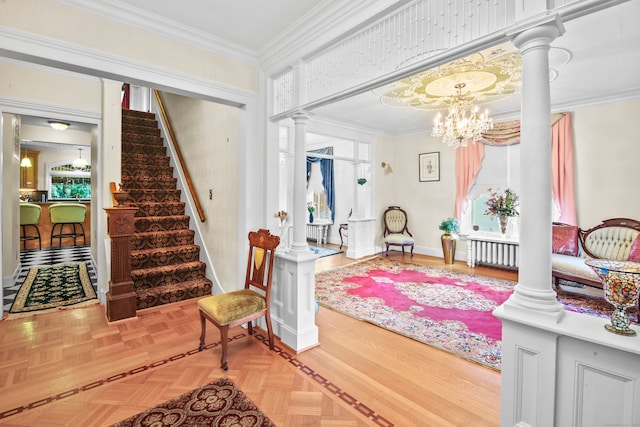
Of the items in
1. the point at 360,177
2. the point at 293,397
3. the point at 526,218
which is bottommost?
the point at 293,397

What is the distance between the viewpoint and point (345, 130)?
6477 millimetres

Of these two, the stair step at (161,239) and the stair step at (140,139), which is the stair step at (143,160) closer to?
the stair step at (140,139)

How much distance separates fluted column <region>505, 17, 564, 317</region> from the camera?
140 centimetres

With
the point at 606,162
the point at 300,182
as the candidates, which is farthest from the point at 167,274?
the point at 606,162

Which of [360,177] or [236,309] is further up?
[360,177]

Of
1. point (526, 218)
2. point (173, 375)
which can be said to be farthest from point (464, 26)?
point (173, 375)

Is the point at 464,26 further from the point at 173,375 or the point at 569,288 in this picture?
the point at 569,288

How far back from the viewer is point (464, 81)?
3881 mm

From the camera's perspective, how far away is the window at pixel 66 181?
369 inches

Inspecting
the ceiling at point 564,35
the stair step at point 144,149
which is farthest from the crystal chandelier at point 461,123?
the stair step at point 144,149

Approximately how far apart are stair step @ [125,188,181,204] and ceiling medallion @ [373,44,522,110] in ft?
11.9

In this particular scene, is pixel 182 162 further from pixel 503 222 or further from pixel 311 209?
pixel 503 222

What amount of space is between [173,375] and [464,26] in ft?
9.99

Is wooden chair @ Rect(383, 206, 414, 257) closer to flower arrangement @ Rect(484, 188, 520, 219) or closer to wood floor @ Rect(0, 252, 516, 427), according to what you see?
flower arrangement @ Rect(484, 188, 520, 219)
